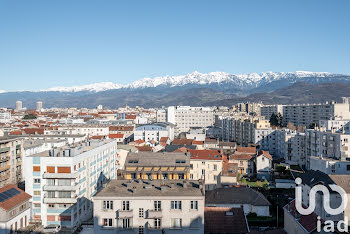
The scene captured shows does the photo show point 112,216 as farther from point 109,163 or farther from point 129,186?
point 109,163

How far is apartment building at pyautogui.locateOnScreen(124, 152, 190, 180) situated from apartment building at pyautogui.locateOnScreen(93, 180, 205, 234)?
14.5 meters

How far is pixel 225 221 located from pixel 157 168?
14412 millimetres

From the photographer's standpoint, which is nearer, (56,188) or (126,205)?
(126,205)

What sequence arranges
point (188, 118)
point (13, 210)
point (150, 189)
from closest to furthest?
point (150, 189), point (13, 210), point (188, 118)

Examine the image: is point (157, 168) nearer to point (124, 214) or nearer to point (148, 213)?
point (148, 213)

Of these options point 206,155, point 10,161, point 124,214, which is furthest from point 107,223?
point 10,161

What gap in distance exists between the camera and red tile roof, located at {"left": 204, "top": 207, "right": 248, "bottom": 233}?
84.4 feet

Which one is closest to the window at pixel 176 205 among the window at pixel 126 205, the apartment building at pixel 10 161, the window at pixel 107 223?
the window at pixel 126 205

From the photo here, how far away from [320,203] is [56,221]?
23.2m

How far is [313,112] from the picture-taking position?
4291 inches

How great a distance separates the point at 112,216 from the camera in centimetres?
2355

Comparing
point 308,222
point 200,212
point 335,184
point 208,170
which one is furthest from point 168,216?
point 208,170

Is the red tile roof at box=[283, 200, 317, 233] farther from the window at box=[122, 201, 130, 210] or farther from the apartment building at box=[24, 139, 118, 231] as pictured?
the apartment building at box=[24, 139, 118, 231]

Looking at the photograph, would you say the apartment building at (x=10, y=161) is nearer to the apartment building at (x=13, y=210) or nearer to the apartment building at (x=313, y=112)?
the apartment building at (x=13, y=210)
